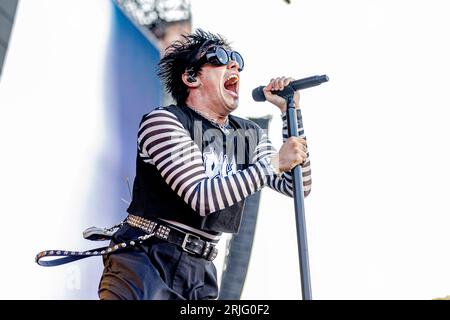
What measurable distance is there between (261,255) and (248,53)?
1420 mm

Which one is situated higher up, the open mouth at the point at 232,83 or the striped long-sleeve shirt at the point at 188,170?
the open mouth at the point at 232,83

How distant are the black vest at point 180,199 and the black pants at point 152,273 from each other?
0.25 ft

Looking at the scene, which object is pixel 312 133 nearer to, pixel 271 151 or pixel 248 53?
pixel 248 53

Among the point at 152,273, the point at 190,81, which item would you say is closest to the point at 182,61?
the point at 190,81

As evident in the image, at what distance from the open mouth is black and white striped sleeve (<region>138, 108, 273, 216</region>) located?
287mm

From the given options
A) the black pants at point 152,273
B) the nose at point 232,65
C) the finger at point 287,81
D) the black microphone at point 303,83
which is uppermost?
the nose at point 232,65

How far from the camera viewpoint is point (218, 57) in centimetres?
131

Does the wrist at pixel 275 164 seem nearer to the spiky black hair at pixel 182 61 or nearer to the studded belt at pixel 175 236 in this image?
the studded belt at pixel 175 236

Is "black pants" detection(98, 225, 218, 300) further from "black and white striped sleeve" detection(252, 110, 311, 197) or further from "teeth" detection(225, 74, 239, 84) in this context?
"teeth" detection(225, 74, 239, 84)

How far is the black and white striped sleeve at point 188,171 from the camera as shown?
1000 mm

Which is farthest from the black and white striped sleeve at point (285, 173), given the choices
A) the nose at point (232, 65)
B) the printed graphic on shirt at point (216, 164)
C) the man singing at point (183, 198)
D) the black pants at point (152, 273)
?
the black pants at point (152, 273)

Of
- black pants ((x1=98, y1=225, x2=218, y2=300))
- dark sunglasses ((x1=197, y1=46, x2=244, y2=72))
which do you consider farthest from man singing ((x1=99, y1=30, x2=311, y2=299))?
dark sunglasses ((x1=197, y1=46, x2=244, y2=72))

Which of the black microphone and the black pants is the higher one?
the black microphone

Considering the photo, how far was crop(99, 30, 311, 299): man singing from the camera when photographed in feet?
3.30
